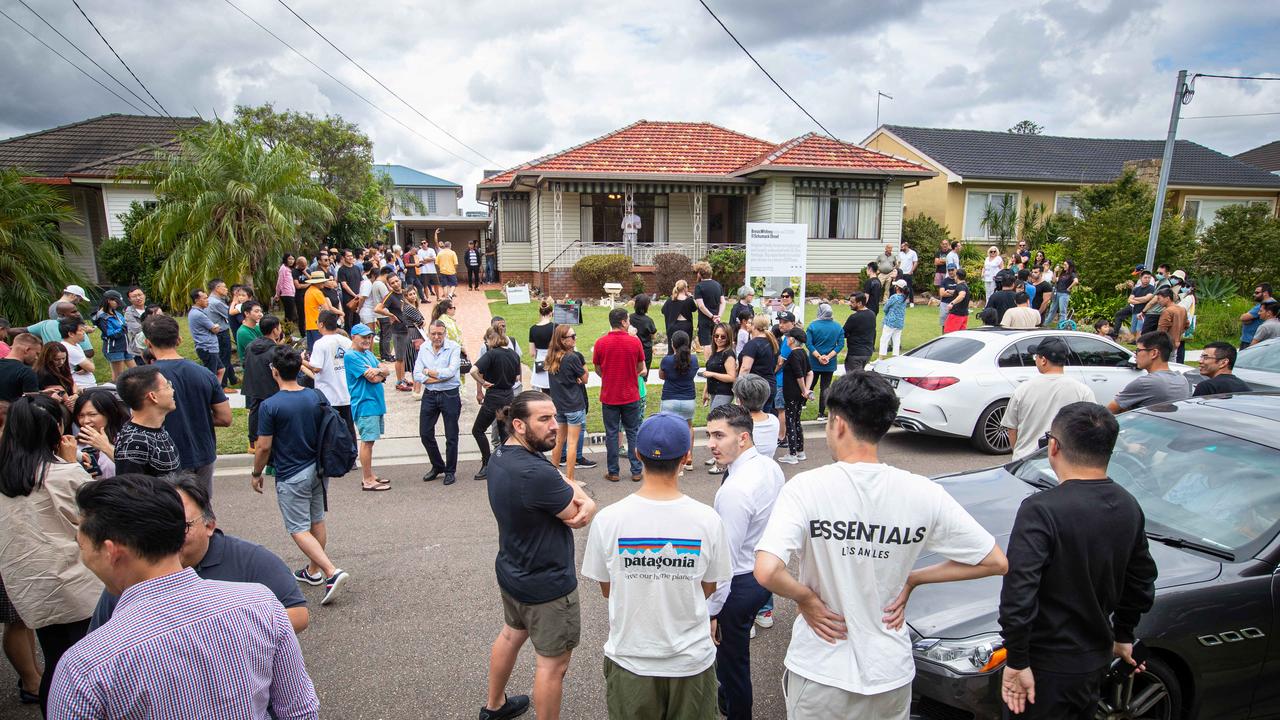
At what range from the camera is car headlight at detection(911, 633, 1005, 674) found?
9.95 ft

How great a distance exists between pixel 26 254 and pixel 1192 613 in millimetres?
17108

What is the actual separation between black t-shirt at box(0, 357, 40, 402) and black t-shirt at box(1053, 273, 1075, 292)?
17.6m

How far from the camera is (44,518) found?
3371 millimetres

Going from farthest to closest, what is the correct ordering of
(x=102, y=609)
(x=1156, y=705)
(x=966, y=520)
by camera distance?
(x=1156, y=705) → (x=966, y=520) → (x=102, y=609)

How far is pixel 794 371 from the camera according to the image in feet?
25.9

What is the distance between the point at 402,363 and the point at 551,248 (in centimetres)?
1168

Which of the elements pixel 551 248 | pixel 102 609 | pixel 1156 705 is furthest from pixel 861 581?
pixel 551 248

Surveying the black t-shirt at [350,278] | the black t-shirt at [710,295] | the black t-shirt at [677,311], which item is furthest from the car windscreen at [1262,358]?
the black t-shirt at [350,278]

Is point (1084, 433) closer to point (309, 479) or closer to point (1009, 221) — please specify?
point (309, 479)

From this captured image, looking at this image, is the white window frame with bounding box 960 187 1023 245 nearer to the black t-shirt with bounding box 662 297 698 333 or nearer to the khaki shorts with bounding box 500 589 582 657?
the black t-shirt with bounding box 662 297 698 333

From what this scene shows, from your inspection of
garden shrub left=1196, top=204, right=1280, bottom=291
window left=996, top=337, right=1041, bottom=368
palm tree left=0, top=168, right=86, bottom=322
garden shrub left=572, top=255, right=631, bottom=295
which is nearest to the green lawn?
garden shrub left=572, top=255, right=631, bottom=295

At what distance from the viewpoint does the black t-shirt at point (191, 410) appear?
4.93 meters

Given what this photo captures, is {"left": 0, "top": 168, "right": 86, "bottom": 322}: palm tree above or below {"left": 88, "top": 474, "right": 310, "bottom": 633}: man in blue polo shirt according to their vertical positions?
above

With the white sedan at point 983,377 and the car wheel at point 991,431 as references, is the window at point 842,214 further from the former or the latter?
the car wheel at point 991,431
